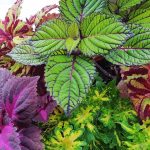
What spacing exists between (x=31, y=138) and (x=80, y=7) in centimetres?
26

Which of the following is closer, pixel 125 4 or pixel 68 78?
pixel 68 78

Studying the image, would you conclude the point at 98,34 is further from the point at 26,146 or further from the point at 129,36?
the point at 26,146

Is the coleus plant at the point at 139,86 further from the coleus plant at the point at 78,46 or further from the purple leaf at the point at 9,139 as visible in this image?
the purple leaf at the point at 9,139

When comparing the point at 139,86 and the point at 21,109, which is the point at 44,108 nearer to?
the point at 21,109

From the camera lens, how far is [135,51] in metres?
0.76

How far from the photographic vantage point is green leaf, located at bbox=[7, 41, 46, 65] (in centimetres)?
79

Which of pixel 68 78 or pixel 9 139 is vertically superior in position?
pixel 68 78

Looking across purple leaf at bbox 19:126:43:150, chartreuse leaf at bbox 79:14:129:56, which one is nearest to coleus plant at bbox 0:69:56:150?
purple leaf at bbox 19:126:43:150

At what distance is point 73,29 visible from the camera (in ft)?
2.54

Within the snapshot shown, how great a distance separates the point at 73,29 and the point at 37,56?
0.28 feet

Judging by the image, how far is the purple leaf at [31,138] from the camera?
28.0 inches

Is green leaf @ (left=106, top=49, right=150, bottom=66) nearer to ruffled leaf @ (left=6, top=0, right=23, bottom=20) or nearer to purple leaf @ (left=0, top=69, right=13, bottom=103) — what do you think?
purple leaf @ (left=0, top=69, right=13, bottom=103)

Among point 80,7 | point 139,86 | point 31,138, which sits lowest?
point 31,138

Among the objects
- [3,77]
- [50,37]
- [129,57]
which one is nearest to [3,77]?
[3,77]
